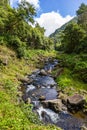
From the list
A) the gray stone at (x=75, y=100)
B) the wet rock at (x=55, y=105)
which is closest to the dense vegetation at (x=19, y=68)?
the wet rock at (x=55, y=105)

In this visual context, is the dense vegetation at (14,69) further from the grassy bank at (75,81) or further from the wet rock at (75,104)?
the grassy bank at (75,81)

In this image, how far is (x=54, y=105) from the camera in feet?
86.3

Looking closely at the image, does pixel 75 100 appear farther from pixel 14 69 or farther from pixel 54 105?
pixel 14 69

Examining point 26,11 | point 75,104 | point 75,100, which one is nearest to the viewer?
point 75,104

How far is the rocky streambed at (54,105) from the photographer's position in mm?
23281

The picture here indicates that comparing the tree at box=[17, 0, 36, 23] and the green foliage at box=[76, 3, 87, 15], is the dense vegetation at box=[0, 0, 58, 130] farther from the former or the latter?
the green foliage at box=[76, 3, 87, 15]

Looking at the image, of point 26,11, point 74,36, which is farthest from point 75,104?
point 74,36

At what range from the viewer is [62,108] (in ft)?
86.6

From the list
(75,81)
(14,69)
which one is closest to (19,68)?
(14,69)

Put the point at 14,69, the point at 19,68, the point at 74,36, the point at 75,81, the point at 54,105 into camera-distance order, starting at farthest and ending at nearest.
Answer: the point at 74,36, the point at 19,68, the point at 14,69, the point at 75,81, the point at 54,105

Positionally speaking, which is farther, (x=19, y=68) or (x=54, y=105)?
(x=19, y=68)

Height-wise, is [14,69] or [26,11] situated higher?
[26,11]

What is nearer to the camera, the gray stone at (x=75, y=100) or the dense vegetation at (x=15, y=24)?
the gray stone at (x=75, y=100)

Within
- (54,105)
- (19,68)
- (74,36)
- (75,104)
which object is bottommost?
(75,104)
